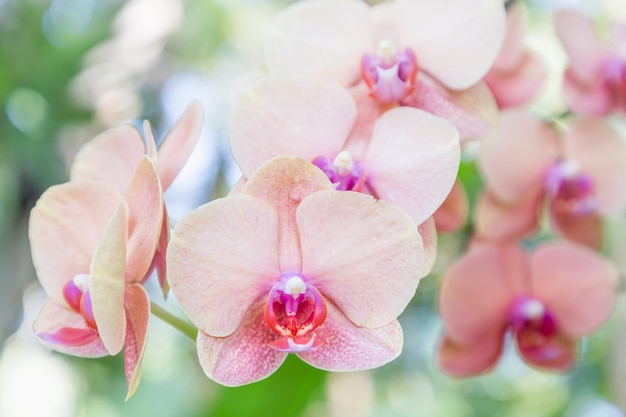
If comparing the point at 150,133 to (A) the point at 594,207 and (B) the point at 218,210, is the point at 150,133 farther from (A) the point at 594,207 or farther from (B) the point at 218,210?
(A) the point at 594,207

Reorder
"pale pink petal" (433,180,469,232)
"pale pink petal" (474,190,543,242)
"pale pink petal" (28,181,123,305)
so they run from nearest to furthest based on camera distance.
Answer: "pale pink petal" (28,181,123,305) < "pale pink petal" (433,180,469,232) < "pale pink petal" (474,190,543,242)

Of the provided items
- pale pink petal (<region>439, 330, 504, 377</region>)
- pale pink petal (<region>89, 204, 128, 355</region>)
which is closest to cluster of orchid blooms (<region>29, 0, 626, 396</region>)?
pale pink petal (<region>89, 204, 128, 355</region>)

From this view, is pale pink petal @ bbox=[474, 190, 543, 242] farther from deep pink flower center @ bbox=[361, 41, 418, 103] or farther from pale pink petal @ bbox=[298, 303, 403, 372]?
pale pink petal @ bbox=[298, 303, 403, 372]

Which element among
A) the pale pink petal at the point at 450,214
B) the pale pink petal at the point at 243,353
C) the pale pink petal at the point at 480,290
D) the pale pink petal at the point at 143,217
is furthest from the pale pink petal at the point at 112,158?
the pale pink petal at the point at 480,290

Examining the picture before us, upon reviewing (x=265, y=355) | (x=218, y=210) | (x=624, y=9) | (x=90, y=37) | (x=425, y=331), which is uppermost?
(x=218, y=210)

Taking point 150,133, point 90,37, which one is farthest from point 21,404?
point 150,133

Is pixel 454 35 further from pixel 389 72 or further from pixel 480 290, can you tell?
pixel 480 290

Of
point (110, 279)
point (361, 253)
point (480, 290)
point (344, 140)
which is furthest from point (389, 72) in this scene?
point (480, 290)
